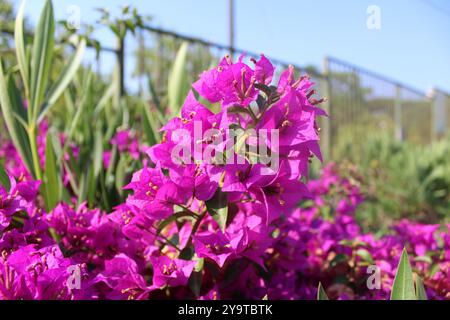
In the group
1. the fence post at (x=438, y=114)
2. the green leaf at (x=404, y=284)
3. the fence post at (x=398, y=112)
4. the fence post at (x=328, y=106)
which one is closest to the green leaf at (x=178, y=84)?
the green leaf at (x=404, y=284)

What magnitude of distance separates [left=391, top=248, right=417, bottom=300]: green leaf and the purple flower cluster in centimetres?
18

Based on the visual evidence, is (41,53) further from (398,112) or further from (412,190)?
(398,112)

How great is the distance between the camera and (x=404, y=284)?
548mm

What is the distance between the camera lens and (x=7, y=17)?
393cm

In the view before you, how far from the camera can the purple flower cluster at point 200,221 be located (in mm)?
604

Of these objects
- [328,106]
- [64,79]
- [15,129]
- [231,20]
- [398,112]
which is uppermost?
[231,20]

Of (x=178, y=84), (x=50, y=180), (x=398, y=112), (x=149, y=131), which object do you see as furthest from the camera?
(x=398, y=112)

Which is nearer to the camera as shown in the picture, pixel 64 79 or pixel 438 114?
pixel 64 79

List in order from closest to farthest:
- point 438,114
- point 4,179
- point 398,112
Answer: point 4,179 < point 398,112 < point 438,114

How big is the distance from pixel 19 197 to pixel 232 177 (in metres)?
0.36

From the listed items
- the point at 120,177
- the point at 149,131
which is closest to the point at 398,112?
the point at 149,131

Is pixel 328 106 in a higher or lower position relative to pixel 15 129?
higher

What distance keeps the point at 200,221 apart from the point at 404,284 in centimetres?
35

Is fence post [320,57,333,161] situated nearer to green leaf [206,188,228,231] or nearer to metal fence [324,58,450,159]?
metal fence [324,58,450,159]
